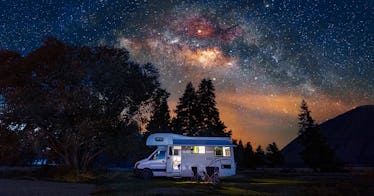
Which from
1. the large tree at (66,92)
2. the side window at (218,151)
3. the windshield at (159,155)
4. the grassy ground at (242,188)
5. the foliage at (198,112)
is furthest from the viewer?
the foliage at (198,112)

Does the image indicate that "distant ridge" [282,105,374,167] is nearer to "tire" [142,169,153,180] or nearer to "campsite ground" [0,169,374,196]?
"tire" [142,169,153,180]

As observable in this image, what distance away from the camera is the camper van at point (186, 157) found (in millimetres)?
22203

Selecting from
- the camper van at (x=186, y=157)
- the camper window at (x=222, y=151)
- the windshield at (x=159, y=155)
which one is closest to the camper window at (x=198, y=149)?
the camper van at (x=186, y=157)

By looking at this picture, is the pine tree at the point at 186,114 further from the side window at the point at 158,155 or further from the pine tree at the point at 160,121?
the side window at the point at 158,155

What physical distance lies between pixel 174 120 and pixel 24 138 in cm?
3335

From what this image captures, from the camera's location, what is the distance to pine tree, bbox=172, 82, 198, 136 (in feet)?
183

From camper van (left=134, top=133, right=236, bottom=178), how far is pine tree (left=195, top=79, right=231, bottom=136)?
104 ft

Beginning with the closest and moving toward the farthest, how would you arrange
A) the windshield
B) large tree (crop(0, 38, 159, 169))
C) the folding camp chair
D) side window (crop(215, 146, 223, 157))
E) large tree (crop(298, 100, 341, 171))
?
the folding camp chair
side window (crop(215, 146, 223, 157))
the windshield
large tree (crop(0, 38, 159, 169))
large tree (crop(298, 100, 341, 171))

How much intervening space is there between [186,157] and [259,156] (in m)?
51.2

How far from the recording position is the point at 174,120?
57188 mm

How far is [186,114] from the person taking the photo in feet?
186

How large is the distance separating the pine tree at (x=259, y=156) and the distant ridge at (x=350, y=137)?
38126mm

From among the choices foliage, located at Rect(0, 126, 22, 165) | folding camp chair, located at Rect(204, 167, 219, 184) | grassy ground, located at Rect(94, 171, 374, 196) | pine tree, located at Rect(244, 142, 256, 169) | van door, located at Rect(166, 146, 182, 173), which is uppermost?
pine tree, located at Rect(244, 142, 256, 169)

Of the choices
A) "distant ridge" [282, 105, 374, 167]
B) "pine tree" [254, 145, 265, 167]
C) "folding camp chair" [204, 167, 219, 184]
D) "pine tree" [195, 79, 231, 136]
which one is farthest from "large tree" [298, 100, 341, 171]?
"distant ridge" [282, 105, 374, 167]
